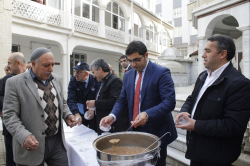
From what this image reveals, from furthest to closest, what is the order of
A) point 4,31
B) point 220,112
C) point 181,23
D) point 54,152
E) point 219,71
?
point 181,23
point 4,31
point 54,152
point 219,71
point 220,112

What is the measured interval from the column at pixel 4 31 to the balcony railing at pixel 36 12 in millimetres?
3305

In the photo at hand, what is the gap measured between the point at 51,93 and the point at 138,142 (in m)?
1.17

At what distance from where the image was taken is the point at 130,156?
1.29 metres

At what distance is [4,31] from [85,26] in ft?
22.4

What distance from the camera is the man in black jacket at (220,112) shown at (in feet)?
4.93

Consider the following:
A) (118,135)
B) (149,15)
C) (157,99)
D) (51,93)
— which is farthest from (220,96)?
(149,15)

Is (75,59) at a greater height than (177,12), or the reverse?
(177,12)

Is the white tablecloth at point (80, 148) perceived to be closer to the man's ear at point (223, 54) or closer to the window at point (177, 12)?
the man's ear at point (223, 54)

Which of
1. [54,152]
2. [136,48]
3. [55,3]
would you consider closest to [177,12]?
[55,3]

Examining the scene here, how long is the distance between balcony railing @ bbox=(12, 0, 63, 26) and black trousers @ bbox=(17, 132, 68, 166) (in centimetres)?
886

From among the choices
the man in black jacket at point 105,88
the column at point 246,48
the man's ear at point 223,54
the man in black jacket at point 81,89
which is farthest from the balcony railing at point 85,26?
the man's ear at point 223,54

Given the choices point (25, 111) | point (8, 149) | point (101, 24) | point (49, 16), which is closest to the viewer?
point (25, 111)

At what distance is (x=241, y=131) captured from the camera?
4.93 feet

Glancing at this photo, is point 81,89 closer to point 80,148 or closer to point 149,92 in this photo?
point 80,148
